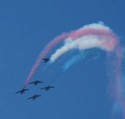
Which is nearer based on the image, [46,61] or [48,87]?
[46,61]

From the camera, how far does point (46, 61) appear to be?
1738 inches

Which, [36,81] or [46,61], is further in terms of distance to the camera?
[36,81]

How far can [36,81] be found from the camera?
155 ft

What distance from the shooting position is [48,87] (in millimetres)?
47719

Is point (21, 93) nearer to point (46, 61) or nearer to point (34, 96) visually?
point (34, 96)

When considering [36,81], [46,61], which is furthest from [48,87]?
[46,61]

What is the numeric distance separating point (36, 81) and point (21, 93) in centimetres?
159

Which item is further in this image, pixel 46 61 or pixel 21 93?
pixel 21 93

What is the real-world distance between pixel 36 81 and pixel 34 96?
189 cm

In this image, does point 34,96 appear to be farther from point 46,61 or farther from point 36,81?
point 46,61

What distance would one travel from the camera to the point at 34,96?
48.5 meters

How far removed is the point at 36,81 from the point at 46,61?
3.40 m

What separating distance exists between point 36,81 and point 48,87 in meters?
1.19

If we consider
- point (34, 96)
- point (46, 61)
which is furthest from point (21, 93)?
point (46, 61)
